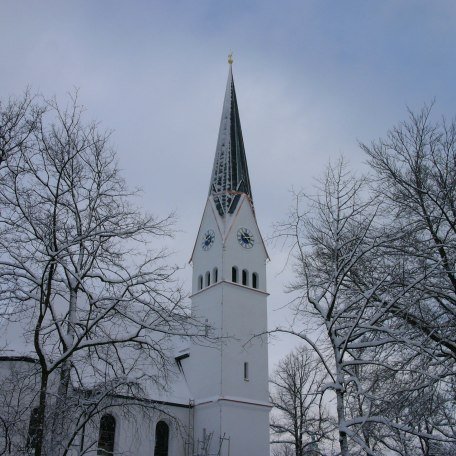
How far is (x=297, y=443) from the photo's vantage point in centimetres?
2619

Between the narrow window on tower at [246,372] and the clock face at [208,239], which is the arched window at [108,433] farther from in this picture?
the clock face at [208,239]

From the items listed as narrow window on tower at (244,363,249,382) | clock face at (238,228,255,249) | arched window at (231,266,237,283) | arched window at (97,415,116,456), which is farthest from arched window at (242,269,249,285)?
arched window at (97,415,116,456)

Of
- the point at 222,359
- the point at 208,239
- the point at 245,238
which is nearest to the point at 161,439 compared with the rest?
the point at 222,359

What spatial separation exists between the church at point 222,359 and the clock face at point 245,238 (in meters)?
0.07

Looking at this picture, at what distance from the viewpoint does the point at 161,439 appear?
984 inches

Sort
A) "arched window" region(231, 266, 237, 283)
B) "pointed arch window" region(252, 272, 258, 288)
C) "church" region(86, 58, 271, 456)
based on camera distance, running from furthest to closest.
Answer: "pointed arch window" region(252, 272, 258, 288) → "arched window" region(231, 266, 237, 283) → "church" region(86, 58, 271, 456)

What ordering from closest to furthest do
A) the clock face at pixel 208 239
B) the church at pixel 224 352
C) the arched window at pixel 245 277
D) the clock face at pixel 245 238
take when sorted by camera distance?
the church at pixel 224 352 < the arched window at pixel 245 277 < the clock face at pixel 245 238 < the clock face at pixel 208 239

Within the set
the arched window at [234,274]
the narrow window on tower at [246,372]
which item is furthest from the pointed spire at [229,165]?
the narrow window on tower at [246,372]

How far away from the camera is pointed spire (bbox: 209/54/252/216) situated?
3256cm

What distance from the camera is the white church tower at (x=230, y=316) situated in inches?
990

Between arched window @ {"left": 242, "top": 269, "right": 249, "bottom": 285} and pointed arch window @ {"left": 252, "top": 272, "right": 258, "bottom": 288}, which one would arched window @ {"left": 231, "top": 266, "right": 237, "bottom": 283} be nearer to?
arched window @ {"left": 242, "top": 269, "right": 249, "bottom": 285}

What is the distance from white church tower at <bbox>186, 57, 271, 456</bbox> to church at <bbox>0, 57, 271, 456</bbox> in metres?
0.05

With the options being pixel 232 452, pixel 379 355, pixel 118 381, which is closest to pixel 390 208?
pixel 379 355

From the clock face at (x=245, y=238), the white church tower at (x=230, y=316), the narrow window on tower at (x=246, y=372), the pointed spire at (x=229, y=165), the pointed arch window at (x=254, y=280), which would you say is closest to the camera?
the white church tower at (x=230, y=316)
